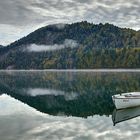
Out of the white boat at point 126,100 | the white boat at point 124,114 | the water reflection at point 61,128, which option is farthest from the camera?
the white boat at point 126,100

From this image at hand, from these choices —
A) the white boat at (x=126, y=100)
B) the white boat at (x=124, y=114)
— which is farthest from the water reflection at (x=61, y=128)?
the white boat at (x=126, y=100)

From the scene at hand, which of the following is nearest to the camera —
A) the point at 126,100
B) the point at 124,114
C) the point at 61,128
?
the point at 61,128

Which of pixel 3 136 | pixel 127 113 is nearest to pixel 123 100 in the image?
pixel 127 113

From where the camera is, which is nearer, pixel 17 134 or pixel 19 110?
pixel 17 134

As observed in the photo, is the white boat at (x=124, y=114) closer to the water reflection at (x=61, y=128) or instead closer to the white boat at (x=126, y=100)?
the white boat at (x=126, y=100)

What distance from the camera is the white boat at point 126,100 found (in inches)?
1983

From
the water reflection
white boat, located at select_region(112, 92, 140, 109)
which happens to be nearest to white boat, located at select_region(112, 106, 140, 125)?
white boat, located at select_region(112, 92, 140, 109)

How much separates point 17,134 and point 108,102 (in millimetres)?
30802

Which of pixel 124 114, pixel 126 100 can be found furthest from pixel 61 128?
pixel 126 100

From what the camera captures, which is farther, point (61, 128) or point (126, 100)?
point (126, 100)

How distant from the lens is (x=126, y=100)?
50.7 m

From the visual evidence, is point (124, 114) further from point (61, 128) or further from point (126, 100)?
point (61, 128)

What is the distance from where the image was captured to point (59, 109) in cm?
6066

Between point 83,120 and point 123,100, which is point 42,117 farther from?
point 123,100
